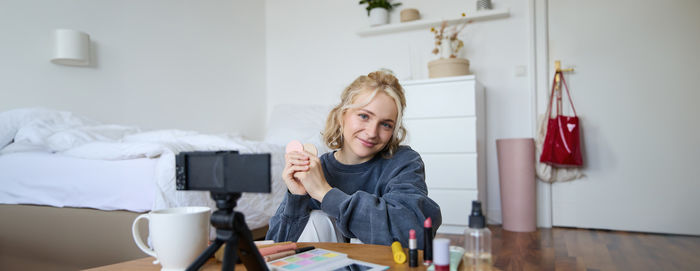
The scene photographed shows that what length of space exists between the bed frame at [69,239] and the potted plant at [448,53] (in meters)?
2.09

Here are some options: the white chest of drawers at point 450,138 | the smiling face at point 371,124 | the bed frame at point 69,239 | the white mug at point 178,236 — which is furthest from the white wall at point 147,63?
the white mug at point 178,236

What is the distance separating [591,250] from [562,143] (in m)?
0.78

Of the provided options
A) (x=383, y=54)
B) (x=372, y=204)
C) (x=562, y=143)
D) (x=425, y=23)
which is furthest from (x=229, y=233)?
(x=383, y=54)

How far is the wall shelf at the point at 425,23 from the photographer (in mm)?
3144

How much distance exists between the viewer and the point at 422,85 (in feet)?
9.77

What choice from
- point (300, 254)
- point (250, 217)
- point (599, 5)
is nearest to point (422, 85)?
point (599, 5)

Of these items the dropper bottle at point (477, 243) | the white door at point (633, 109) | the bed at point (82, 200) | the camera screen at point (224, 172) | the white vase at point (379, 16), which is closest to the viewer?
the camera screen at point (224, 172)

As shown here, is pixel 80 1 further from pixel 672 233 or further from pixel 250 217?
pixel 672 233

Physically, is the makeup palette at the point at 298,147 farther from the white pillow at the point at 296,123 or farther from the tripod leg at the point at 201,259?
the white pillow at the point at 296,123

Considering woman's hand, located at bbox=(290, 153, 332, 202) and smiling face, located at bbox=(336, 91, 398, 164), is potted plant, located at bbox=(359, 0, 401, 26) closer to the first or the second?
smiling face, located at bbox=(336, 91, 398, 164)

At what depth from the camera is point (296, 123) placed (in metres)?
3.24

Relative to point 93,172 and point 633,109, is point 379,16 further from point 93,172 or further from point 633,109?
point 93,172

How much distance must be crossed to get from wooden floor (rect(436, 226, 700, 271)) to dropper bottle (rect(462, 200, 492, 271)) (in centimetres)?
137

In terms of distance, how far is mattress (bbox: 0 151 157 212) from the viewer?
65.6 inches
